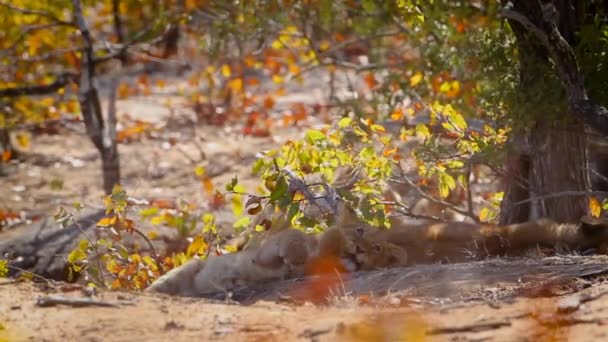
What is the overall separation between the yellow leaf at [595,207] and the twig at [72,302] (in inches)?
127

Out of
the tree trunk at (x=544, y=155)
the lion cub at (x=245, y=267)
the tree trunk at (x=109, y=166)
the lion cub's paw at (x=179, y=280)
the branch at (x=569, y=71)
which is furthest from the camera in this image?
the tree trunk at (x=109, y=166)

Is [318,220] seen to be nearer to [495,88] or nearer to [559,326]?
[495,88]

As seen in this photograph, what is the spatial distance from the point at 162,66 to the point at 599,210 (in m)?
11.5

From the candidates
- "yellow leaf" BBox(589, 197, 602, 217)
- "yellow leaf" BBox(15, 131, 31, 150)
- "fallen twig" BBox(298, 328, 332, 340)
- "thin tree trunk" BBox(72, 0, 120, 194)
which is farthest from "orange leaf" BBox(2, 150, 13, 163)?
"fallen twig" BBox(298, 328, 332, 340)

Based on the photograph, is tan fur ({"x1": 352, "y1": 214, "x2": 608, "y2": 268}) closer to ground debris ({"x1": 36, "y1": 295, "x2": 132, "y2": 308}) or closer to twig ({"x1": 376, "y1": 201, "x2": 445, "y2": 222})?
twig ({"x1": 376, "y1": 201, "x2": 445, "y2": 222})

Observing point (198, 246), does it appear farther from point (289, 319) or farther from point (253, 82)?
point (253, 82)

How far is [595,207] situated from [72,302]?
135 inches

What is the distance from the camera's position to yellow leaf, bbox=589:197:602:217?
23.4 ft

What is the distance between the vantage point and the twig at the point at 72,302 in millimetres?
5402

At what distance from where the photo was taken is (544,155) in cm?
701

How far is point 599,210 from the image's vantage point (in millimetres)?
7125

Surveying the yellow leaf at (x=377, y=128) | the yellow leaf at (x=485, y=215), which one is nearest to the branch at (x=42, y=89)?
the yellow leaf at (x=377, y=128)

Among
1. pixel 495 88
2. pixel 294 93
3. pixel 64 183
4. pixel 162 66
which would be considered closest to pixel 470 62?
pixel 495 88

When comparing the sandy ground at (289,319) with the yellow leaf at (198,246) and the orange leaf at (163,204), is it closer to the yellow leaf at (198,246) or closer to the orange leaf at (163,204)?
the yellow leaf at (198,246)
